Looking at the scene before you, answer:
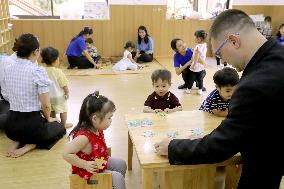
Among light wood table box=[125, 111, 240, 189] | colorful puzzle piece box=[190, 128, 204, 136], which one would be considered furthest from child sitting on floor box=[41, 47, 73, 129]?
colorful puzzle piece box=[190, 128, 204, 136]

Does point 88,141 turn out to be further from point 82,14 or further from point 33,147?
point 82,14

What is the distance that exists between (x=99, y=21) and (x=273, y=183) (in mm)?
6412

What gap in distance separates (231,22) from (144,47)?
5913 millimetres

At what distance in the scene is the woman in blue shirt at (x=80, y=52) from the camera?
6.40 metres

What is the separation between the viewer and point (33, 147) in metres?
3.17

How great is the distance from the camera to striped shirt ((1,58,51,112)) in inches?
113

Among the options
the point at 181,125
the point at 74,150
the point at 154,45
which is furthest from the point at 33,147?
the point at 154,45

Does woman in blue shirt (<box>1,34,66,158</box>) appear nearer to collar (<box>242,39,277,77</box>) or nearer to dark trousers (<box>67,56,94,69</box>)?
collar (<box>242,39,277,77</box>)

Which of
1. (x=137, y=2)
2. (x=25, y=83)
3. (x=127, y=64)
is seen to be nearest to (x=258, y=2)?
(x=137, y=2)

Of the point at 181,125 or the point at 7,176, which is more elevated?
the point at 181,125

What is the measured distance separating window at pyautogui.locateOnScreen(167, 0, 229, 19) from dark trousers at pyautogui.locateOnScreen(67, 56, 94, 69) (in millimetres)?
2516

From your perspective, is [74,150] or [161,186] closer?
[74,150]

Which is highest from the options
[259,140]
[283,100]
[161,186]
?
[283,100]

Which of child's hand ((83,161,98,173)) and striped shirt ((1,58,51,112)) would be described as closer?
child's hand ((83,161,98,173))
